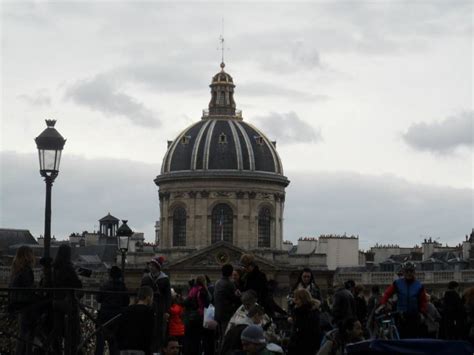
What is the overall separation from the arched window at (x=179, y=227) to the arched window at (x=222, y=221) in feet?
6.27


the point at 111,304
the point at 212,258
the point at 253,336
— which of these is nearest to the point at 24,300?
the point at 111,304

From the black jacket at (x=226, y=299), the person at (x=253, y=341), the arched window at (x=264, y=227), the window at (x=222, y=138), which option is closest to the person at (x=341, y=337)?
the person at (x=253, y=341)

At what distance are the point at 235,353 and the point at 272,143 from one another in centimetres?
9916

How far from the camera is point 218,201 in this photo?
11556 cm

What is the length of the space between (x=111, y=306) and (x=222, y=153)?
91971 millimetres

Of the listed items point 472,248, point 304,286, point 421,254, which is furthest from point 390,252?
point 304,286

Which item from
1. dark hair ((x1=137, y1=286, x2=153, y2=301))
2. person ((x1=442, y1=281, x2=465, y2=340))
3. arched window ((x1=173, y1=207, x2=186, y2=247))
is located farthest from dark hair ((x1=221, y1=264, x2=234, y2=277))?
arched window ((x1=173, y1=207, x2=186, y2=247))

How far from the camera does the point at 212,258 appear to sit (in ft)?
366

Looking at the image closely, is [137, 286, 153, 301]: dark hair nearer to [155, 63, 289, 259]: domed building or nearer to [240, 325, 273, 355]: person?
[240, 325, 273, 355]: person

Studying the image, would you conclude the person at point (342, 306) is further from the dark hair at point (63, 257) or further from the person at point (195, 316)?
the dark hair at point (63, 257)

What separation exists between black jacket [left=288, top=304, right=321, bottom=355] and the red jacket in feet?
14.7

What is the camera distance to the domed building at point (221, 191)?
114875 mm

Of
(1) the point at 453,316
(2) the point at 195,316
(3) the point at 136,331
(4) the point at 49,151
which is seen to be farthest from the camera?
(1) the point at 453,316

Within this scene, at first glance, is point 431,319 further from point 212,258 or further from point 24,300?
point 212,258
